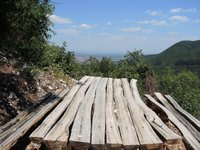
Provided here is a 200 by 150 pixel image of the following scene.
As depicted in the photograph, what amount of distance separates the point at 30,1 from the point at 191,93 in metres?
58.5

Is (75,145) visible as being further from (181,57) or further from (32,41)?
(181,57)

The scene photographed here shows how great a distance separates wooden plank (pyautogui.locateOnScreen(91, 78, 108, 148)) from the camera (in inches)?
155

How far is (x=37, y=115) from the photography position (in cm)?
540

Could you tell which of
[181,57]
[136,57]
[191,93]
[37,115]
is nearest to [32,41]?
[37,115]

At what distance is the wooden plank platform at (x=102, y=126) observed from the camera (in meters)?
3.93

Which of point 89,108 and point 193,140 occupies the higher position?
point 89,108

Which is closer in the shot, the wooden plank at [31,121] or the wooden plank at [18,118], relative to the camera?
the wooden plank at [31,121]

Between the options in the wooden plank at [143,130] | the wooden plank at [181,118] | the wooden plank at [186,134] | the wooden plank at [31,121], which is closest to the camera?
the wooden plank at [143,130]

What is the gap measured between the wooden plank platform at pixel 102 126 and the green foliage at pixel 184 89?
43069 millimetres

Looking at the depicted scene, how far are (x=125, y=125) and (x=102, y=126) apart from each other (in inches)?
13.1

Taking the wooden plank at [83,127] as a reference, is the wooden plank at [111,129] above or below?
below

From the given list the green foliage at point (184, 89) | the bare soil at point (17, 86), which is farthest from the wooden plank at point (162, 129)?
the green foliage at point (184, 89)

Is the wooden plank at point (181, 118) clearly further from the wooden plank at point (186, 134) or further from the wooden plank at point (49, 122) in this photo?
the wooden plank at point (49, 122)

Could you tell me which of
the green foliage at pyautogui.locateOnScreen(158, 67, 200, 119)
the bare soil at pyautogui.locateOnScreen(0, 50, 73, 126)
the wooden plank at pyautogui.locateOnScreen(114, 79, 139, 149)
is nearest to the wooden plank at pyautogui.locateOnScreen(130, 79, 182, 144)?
the wooden plank at pyautogui.locateOnScreen(114, 79, 139, 149)
